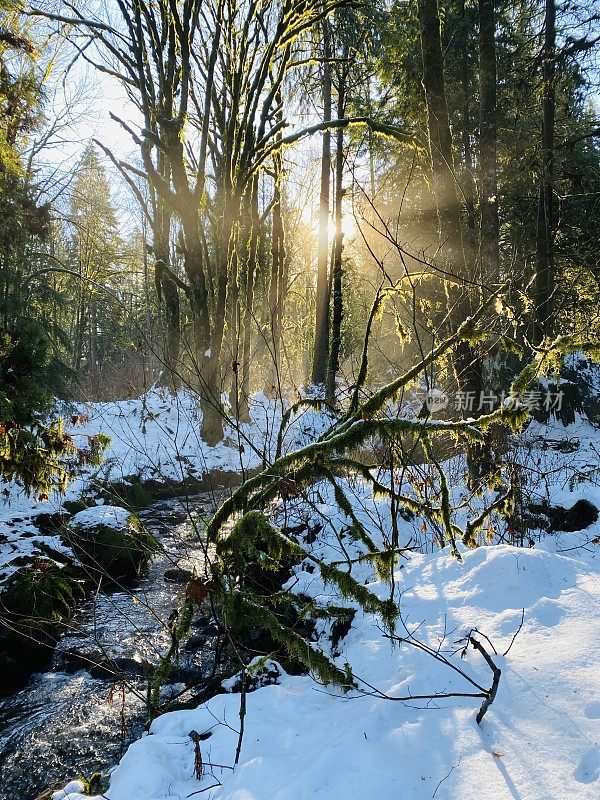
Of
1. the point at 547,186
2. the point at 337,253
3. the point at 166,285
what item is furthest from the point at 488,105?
the point at 166,285

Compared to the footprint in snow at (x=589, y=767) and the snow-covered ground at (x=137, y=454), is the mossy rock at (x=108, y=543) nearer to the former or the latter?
the snow-covered ground at (x=137, y=454)

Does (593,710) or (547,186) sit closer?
(593,710)

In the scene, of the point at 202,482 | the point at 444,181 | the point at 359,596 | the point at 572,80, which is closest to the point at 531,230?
the point at 572,80

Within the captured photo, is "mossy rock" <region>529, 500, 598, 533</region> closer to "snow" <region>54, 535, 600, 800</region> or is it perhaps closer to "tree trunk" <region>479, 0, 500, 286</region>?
"snow" <region>54, 535, 600, 800</region>

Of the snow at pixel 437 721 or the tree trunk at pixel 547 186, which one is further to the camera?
the tree trunk at pixel 547 186

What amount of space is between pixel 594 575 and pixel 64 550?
5.84 m

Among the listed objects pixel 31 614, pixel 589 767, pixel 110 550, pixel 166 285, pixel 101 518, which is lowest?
pixel 31 614

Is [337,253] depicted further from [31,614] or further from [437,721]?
[437,721]

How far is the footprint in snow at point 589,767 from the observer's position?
6.13 feet

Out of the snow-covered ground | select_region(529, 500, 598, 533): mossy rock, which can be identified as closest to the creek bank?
the snow-covered ground

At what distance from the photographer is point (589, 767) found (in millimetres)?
1915

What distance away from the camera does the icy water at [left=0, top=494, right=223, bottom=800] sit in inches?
142

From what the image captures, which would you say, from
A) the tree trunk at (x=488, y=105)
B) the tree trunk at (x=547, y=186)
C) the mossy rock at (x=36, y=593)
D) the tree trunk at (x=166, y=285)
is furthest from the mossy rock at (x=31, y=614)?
the tree trunk at (x=547, y=186)

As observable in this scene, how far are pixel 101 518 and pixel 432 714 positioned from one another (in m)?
5.63
